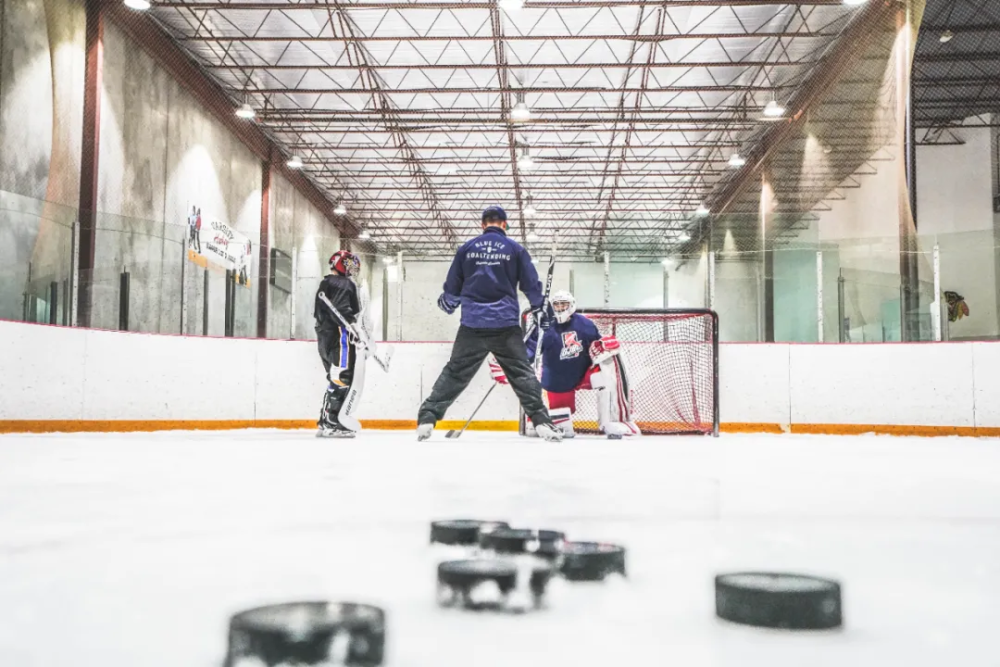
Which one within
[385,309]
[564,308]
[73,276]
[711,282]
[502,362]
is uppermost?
[711,282]

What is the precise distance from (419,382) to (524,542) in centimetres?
718

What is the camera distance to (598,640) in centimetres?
109

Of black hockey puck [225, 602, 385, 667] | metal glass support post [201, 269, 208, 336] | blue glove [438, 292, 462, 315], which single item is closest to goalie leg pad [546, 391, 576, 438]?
blue glove [438, 292, 462, 315]

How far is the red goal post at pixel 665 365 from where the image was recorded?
814 centimetres

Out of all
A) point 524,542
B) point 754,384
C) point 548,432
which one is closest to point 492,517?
point 524,542

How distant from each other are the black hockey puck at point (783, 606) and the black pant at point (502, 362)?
13.7ft

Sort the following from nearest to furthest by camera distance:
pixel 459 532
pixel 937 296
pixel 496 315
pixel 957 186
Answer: pixel 459 532, pixel 496 315, pixel 937 296, pixel 957 186

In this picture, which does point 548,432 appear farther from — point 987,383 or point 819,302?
point 987,383

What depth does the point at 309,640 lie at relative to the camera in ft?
3.07

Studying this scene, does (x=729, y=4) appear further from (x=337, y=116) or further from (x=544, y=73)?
(x=337, y=116)

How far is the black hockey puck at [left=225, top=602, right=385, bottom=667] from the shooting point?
0.93 metres

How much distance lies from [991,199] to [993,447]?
14.1 m

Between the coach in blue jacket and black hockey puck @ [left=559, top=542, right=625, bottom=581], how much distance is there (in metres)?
3.92

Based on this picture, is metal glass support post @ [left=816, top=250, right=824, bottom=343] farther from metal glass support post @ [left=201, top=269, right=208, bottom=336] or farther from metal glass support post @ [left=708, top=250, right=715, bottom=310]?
metal glass support post @ [left=201, top=269, right=208, bottom=336]
